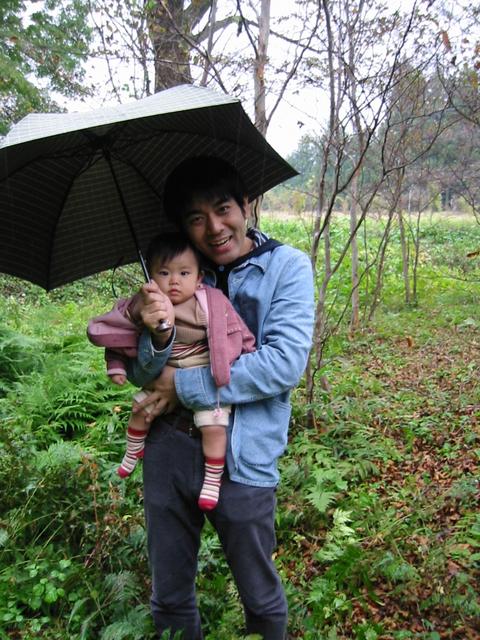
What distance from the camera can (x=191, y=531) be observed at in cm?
194

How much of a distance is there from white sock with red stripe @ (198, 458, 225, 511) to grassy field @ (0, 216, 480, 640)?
0.86 metres

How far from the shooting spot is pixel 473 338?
7.21m

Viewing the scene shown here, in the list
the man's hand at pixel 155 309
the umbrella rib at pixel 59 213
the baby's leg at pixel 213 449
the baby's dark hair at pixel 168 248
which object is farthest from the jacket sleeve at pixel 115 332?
the umbrella rib at pixel 59 213

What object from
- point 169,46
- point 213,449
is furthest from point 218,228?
point 169,46

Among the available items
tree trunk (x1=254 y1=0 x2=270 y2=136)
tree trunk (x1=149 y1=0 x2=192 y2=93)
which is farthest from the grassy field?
tree trunk (x1=149 y1=0 x2=192 y2=93)

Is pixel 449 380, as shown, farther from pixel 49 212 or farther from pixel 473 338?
pixel 49 212

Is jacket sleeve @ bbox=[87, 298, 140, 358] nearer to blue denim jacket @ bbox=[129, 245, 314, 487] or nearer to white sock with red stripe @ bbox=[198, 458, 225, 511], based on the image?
blue denim jacket @ bbox=[129, 245, 314, 487]

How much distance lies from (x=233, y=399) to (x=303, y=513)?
6.78 feet

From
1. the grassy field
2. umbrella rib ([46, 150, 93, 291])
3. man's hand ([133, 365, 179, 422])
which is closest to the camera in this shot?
man's hand ([133, 365, 179, 422])

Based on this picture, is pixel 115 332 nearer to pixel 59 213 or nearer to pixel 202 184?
pixel 202 184

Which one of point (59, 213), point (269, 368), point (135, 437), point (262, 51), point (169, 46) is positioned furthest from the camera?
point (169, 46)

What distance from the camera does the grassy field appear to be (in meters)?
2.68

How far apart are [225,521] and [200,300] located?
0.76 m

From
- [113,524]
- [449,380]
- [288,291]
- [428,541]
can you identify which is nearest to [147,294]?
[288,291]
